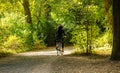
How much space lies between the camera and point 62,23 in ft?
104

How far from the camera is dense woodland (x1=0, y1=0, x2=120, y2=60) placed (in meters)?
23.4

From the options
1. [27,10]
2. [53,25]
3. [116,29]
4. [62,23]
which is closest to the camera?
[116,29]

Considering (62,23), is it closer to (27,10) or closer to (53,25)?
(27,10)

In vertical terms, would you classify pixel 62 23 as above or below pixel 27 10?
below

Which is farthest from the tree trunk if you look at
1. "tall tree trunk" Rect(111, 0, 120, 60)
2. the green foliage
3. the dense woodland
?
"tall tree trunk" Rect(111, 0, 120, 60)

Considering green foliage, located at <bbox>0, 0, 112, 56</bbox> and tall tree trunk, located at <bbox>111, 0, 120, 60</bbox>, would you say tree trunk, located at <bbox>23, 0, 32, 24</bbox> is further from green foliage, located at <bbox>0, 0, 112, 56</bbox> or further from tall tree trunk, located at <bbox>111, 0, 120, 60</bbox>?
tall tree trunk, located at <bbox>111, 0, 120, 60</bbox>

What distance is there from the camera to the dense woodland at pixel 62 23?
2338cm

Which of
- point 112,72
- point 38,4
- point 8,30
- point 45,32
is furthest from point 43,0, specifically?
point 112,72

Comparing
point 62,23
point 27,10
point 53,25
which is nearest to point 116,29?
point 62,23

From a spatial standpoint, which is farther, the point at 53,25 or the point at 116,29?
the point at 53,25

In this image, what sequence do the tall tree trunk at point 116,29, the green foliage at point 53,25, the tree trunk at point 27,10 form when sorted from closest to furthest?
the tall tree trunk at point 116,29 < the green foliage at point 53,25 < the tree trunk at point 27,10

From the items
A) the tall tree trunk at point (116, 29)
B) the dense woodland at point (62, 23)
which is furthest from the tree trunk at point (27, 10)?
the tall tree trunk at point (116, 29)

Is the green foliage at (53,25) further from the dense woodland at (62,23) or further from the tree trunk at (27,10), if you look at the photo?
the tree trunk at (27,10)

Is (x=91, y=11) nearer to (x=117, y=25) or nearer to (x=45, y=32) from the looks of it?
(x=117, y=25)
